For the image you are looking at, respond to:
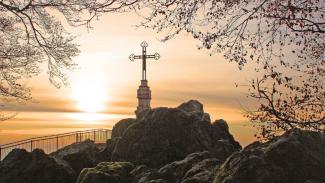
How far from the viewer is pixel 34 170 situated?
21.3 m

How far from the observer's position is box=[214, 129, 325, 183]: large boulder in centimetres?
1152

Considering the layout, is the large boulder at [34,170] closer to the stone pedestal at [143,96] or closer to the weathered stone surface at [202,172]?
the weathered stone surface at [202,172]

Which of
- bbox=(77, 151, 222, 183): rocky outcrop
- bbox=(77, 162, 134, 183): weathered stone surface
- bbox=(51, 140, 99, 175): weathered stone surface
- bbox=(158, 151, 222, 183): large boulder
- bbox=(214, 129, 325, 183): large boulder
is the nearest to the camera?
bbox=(214, 129, 325, 183): large boulder

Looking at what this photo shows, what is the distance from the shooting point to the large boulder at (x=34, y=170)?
21156mm

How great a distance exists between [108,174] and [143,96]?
1448 centimetres

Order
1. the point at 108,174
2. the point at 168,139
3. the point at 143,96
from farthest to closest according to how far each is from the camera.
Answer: the point at 143,96
the point at 168,139
the point at 108,174

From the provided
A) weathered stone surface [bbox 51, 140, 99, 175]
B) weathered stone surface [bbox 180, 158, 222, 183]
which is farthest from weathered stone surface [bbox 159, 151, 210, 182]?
weathered stone surface [bbox 51, 140, 99, 175]

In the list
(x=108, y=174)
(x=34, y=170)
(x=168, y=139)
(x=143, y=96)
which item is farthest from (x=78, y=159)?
(x=143, y=96)

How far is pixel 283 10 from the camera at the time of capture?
12617 mm

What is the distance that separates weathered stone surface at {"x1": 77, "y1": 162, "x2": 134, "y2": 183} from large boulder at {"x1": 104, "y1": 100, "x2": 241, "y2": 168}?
352 centimetres

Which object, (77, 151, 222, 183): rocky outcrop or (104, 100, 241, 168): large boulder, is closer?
(77, 151, 222, 183): rocky outcrop

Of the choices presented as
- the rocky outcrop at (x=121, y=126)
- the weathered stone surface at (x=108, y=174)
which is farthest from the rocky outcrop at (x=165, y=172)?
the rocky outcrop at (x=121, y=126)

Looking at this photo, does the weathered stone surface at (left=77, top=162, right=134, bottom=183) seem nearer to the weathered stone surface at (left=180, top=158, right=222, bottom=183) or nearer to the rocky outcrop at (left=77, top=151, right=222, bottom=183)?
the rocky outcrop at (left=77, top=151, right=222, bottom=183)

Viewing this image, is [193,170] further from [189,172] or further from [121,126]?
[121,126]
